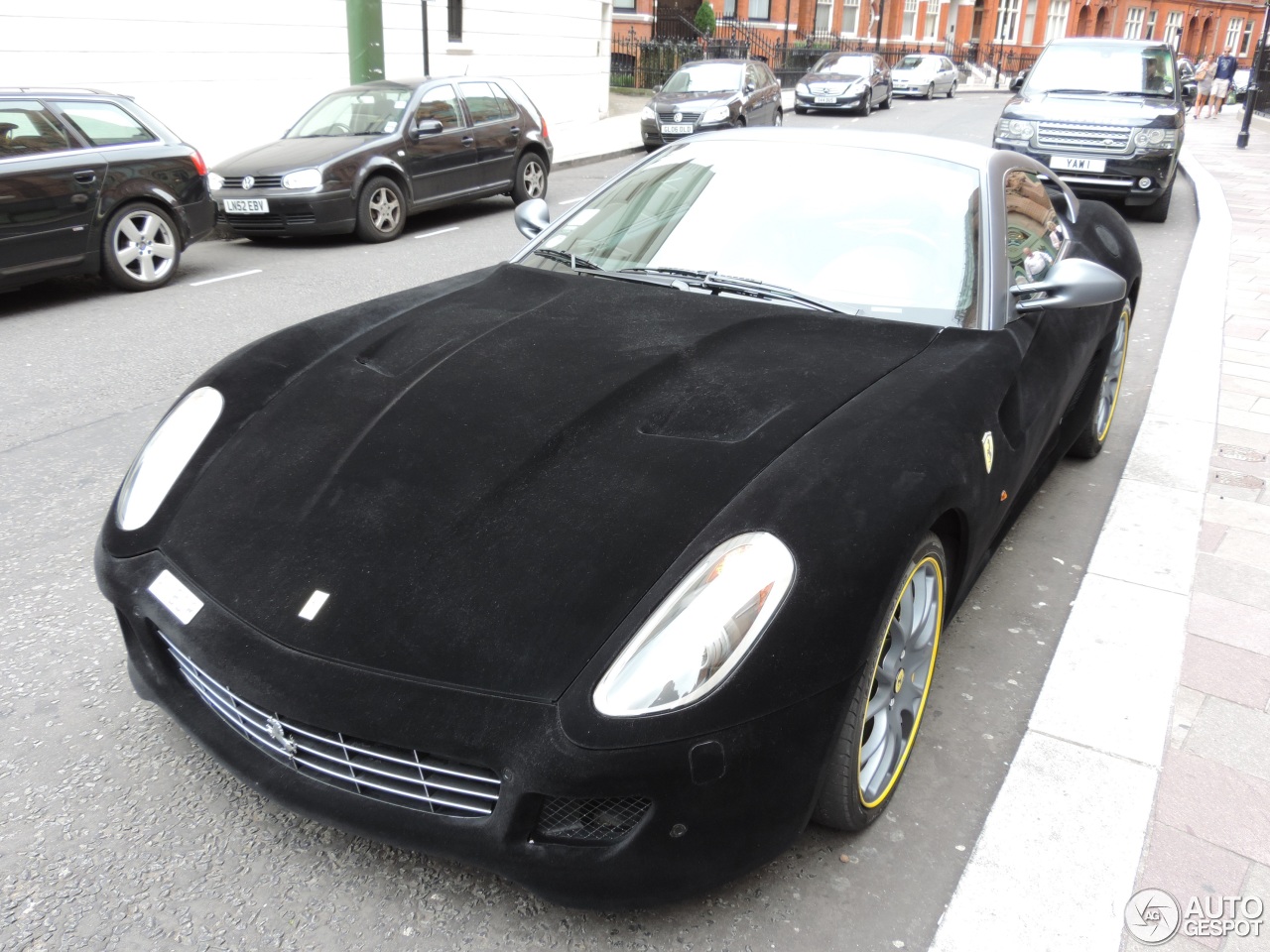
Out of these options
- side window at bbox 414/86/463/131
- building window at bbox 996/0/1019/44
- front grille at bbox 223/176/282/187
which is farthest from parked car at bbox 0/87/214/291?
building window at bbox 996/0/1019/44

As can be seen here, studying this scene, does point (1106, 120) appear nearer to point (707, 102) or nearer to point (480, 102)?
point (480, 102)

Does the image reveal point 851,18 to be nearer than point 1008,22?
Yes

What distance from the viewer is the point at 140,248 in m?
8.17

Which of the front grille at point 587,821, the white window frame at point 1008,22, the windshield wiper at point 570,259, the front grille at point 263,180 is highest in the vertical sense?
the white window frame at point 1008,22

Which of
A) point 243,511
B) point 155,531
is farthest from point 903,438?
point 155,531

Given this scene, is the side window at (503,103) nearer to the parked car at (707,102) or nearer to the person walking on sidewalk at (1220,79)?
the parked car at (707,102)

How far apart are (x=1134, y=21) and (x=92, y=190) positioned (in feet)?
264

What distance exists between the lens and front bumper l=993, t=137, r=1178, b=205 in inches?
443

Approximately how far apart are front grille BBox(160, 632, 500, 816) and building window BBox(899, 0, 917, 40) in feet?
188

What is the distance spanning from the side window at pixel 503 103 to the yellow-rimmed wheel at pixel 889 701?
1068cm

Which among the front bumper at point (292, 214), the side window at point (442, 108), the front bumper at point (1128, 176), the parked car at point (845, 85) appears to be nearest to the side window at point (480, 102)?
the side window at point (442, 108)

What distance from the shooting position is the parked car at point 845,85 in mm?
28438

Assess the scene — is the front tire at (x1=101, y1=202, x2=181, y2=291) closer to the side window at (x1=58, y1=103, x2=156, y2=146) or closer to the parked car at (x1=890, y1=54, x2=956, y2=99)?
the side window at (x1=58, y1=103, x2=156, y2=146)

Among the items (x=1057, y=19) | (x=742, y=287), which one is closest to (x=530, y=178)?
(x=742, y=287)
